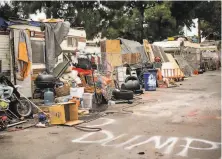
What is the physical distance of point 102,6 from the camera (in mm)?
35125

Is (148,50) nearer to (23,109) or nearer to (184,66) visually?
(184,66)

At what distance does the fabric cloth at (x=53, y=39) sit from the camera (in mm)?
13812

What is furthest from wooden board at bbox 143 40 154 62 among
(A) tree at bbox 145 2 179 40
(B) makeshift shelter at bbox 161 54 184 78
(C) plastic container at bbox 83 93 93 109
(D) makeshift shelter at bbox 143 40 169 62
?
(A) tree at bbox 145 2 179 40

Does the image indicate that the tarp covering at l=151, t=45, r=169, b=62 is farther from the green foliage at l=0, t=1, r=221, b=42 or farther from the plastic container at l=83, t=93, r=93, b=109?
the plastic container at l=83, t=93, r=93, b=109

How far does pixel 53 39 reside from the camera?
13883mm

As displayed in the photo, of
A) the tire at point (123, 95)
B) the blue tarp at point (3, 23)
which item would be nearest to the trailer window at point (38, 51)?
the blue tarp at point (3, 23)

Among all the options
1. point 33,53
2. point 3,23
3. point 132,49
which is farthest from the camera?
point 132,49

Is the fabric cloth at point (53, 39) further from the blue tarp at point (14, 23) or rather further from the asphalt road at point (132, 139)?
the asphalt road at point (132, 139)

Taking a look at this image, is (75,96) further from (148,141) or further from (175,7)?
(175,7)

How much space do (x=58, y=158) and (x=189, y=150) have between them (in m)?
2.31

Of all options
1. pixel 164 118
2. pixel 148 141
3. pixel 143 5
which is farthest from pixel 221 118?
pixel 143 5

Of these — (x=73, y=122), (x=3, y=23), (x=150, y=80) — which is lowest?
(x=73, y=122)

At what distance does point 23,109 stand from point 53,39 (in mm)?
5107

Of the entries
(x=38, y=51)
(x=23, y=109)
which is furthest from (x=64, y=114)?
(x=38, y=51)
